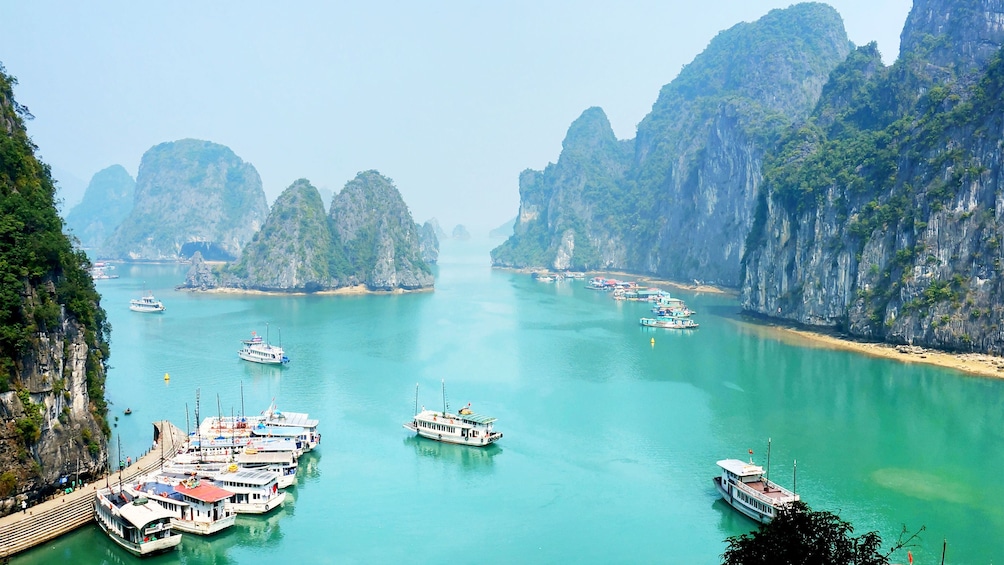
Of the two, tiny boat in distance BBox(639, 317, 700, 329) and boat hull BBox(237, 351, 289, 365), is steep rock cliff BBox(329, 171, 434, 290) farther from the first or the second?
boat hull BBox(237, 351, 289, 365)

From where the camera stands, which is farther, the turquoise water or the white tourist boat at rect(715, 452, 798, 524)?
the white tourist boat at rect(715, 452, 798, 524)

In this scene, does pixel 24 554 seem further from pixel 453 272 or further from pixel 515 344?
pixel 453 272

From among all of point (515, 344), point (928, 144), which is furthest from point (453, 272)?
point (928, 144)

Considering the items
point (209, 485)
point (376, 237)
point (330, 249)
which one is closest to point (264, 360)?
point (209, 485)

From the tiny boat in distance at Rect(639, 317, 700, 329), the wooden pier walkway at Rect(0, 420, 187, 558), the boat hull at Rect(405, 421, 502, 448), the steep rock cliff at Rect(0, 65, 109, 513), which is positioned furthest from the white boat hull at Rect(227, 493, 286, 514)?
the tiny boat in distance at Rect(639, 317, 700, 329)

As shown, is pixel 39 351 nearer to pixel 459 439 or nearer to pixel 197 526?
pixel 197 526

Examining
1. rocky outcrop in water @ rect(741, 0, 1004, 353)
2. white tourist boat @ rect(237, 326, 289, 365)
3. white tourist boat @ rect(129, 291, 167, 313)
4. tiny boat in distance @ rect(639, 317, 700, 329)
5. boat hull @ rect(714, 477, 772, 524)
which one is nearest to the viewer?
boat hull @ rect(714, 477, 772, 524)

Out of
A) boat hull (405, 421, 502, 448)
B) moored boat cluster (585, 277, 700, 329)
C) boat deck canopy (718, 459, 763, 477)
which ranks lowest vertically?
boat hull (405, 421, 502, 448)
